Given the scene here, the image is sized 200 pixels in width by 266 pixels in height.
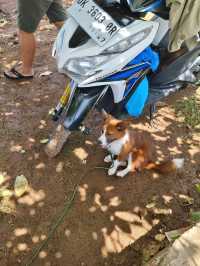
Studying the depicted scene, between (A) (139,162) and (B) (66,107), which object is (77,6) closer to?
(B) (66,107)

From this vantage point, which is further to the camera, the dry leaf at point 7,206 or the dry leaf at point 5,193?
the dry leaf at point 5,193

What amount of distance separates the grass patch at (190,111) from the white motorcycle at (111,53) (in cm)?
104

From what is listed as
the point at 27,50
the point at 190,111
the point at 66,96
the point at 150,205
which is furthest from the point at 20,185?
the point at 190,111

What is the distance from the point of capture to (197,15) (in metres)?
3.38

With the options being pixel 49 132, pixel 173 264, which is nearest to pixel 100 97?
pixel 49 132

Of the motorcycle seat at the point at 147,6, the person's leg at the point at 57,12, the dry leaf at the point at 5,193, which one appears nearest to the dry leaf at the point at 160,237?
the dry leaf at the point at 5,193

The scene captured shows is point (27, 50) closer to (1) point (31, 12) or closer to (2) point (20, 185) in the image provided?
(1) point (31, 12)

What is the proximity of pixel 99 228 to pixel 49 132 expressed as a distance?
1.35 metres

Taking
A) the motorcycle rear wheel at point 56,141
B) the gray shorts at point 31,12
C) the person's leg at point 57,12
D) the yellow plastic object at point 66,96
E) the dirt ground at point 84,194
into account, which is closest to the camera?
the dirt ground at point 84,194

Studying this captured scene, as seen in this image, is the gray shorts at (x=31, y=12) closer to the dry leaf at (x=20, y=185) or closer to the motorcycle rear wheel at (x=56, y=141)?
the motorcycle rear wheel at (x=56, y=141)

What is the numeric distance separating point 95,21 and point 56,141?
4.27 ft

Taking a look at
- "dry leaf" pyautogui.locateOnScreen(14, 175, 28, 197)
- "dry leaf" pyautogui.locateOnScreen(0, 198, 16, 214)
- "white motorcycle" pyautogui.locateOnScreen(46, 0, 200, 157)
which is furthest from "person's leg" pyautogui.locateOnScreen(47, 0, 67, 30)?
"dry leaf" pyautogui.locateOnScreen(0, 198, 16, 214)

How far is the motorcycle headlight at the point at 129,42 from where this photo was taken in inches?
133

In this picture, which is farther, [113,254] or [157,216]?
[157,216]
